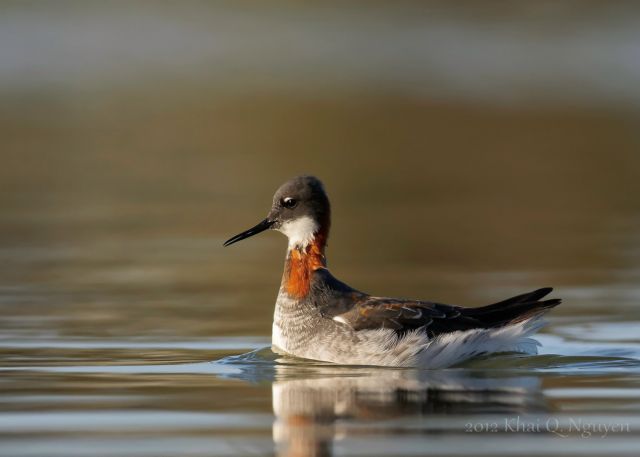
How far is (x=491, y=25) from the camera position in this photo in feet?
163

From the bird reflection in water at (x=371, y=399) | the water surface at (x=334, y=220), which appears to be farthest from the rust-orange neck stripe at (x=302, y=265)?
the bird reflection in water at (x=371, y=399)

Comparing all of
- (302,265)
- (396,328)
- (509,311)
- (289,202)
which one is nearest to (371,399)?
(396,328)

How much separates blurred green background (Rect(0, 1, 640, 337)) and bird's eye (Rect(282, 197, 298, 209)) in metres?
1.20

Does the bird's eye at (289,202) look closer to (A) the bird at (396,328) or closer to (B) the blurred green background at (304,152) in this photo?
(A) the bird at (396,328)

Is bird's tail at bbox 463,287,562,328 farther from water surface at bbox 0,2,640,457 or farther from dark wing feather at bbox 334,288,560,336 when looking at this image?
water surface at bbox 0,2,640,457

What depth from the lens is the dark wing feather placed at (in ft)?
37.8

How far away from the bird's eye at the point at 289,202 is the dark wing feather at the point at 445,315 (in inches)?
61.6

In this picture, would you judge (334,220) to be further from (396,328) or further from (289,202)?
(396,328)

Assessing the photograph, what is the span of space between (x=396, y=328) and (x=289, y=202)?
6.38 ft

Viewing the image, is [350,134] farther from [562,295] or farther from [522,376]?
[522,376]

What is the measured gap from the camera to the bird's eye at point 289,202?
42.4 ft

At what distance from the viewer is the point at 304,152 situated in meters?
28.1

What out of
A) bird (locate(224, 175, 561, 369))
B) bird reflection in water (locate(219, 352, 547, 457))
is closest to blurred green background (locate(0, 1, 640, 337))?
bird (locate(224, 175, 561, 369))

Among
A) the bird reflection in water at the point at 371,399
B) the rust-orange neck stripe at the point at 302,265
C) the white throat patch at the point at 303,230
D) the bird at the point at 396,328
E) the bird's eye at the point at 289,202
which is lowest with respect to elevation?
the bird reflection in water at the point at 371,399
